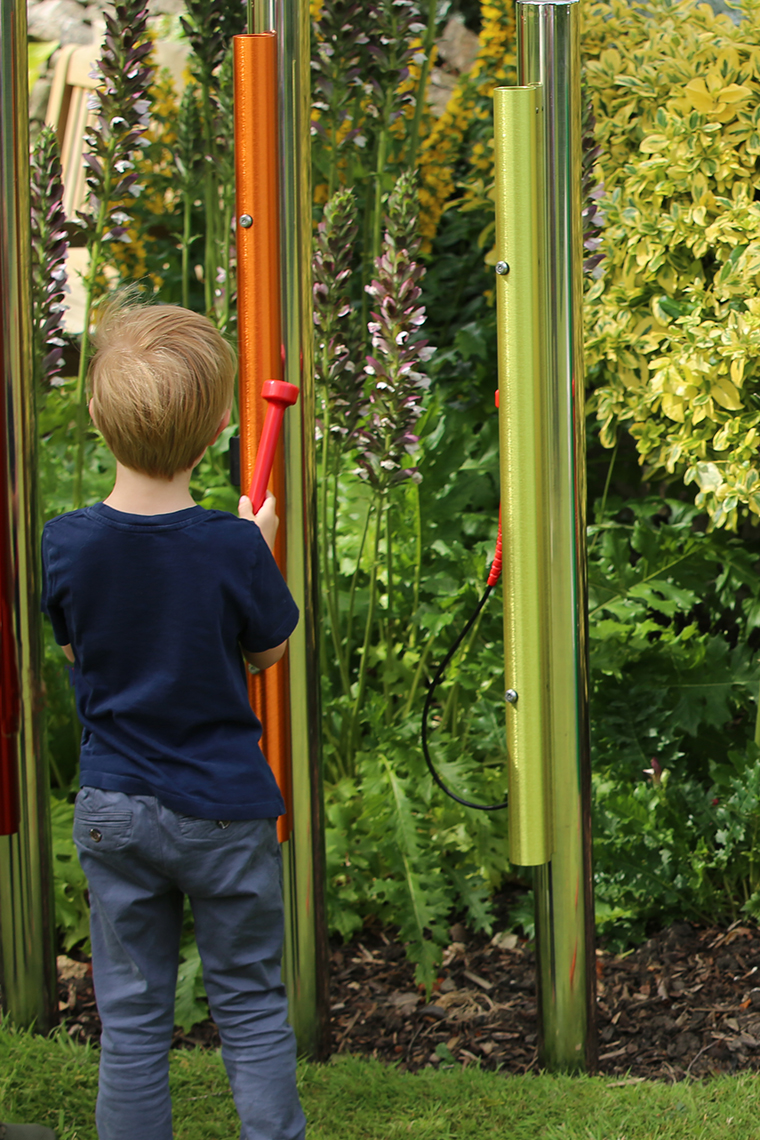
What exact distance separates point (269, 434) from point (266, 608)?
0.92 feet

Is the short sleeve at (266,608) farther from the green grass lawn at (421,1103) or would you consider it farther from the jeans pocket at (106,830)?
the green grass lawn at (421,1103)

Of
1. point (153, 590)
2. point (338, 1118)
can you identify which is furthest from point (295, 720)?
point (338, 1118)

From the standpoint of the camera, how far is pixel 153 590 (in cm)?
140

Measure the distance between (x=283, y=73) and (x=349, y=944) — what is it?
1.73 meters

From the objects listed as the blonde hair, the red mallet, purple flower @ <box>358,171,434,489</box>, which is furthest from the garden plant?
the blonde hair

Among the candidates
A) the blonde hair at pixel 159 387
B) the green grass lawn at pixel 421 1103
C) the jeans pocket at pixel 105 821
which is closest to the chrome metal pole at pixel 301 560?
the green grass lawn at pixel 421 1103

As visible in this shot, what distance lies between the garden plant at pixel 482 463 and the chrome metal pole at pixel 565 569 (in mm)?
353

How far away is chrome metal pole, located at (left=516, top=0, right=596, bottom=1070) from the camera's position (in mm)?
1736

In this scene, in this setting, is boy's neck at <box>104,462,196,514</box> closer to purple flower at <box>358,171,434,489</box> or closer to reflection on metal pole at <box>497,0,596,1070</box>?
reflection on metal pole at <box>497,0,596,1070</box>

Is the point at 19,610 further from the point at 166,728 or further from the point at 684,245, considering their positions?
the point at 684,245

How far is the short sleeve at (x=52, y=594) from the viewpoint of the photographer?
1446mm

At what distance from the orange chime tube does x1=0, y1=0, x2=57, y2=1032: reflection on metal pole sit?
0.39 meters

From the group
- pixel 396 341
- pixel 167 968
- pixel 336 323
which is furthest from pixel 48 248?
pixel 167 968

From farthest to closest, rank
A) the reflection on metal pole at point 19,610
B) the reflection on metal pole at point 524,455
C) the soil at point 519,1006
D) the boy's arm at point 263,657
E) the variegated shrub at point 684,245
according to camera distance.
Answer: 1. the variegated shrub at point 684,245
2. the soil at point 519,1006
3. the reflection on metal pole at point 19,610
4. the reflection on metal pole at point 524,455
5. the boy's arm at point 263,657
